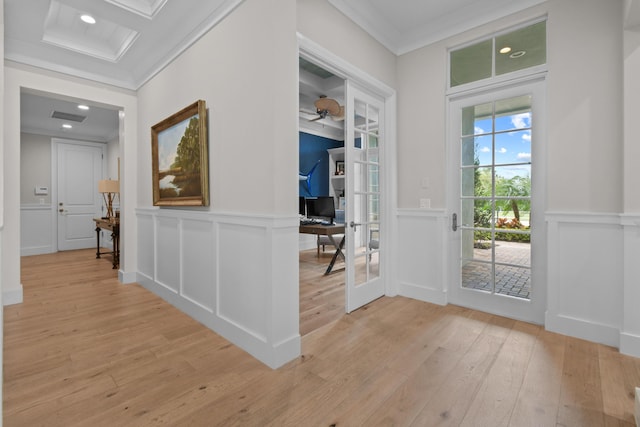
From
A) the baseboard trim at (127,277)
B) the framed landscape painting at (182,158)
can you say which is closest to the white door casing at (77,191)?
the baseboard trim at (127,277)

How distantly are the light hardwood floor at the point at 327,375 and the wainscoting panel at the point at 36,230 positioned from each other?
447cm

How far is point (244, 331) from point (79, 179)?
6.77 m

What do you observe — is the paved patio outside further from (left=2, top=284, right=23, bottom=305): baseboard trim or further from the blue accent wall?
(left=2, top=284, right=23, bottom=305): baseboard trim

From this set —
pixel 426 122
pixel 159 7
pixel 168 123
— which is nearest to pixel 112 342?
pixel 168 123

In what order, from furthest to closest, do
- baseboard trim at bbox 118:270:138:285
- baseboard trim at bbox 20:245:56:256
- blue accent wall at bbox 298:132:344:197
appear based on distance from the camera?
blue accent wall at bbox 298:132:344:197 → baseboard trim at bbox 20:245:56:256 → baseboard trim at bbox 118:270:138:285

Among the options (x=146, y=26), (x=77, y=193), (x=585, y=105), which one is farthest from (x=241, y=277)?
(x=77, y=193)

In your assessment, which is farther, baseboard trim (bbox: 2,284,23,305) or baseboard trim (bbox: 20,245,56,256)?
baseboard trim (bbox: 20,245,56,256)

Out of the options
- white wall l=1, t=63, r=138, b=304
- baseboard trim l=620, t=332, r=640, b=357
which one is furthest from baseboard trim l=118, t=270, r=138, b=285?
baseboard trim l=620, t=332, r=640, b=357

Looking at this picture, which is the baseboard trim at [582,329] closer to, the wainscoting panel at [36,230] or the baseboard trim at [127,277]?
the baseboard trim at [127,277]

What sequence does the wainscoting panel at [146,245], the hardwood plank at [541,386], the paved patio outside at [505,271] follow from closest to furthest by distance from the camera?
the hardwood plank at [541,386] → the paved patio outside at [505,271] → the wainscoting panel at [146,245]

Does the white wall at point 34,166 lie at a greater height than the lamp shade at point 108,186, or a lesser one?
greater

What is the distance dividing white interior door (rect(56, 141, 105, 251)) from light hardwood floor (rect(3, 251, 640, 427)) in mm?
4692

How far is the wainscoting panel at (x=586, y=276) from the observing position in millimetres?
2240

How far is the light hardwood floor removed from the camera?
5.20 ft
